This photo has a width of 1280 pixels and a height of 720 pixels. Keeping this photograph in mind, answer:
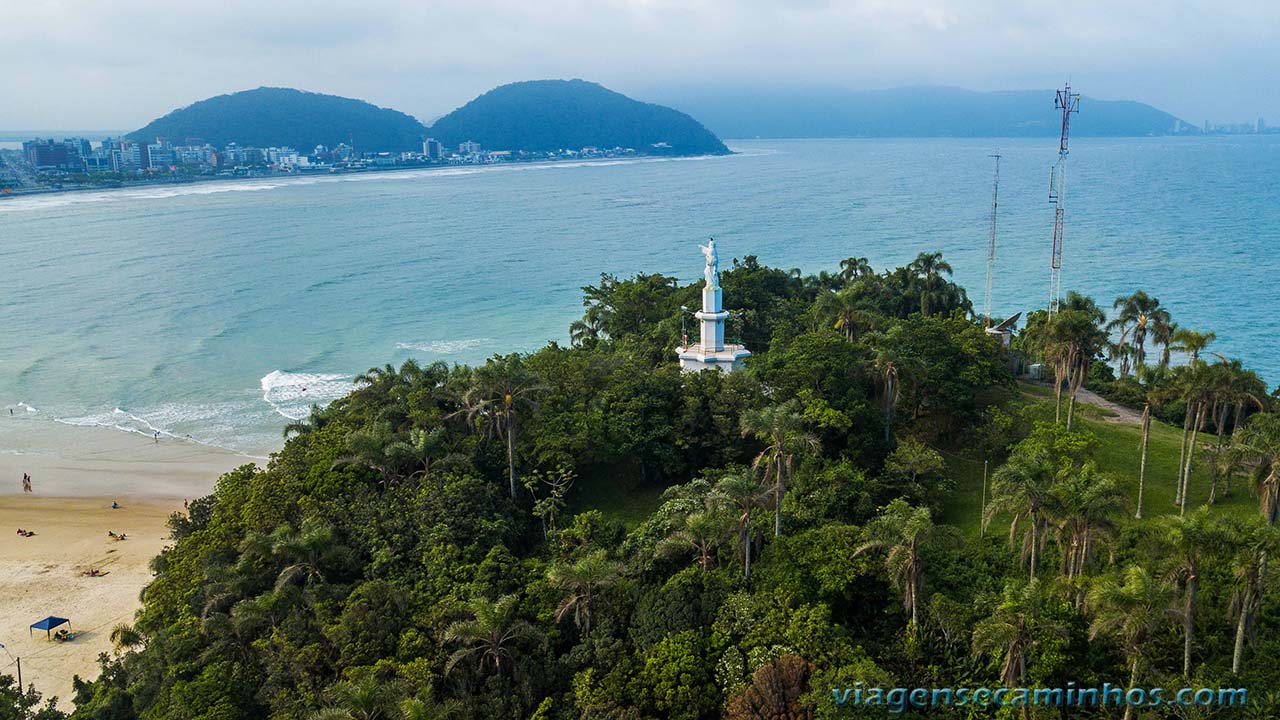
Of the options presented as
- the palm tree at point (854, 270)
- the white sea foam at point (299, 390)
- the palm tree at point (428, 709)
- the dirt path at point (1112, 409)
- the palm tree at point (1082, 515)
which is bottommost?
the white sea foam at point (299, 390)

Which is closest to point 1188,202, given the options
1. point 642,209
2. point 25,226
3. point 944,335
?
point 642,209

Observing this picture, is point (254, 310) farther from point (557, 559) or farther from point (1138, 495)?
point (1138, 495)

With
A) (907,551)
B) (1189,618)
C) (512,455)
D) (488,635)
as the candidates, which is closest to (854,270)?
(512,455)

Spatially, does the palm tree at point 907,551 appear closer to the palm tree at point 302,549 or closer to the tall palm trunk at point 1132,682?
the tall palm trunk at point 1132,682

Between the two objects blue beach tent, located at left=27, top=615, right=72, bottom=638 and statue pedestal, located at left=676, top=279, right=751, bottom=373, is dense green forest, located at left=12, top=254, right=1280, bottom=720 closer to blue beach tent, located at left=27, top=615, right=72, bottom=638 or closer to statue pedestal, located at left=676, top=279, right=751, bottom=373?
statue pedestal, located at left=676, top=279, right=751, bottom=373

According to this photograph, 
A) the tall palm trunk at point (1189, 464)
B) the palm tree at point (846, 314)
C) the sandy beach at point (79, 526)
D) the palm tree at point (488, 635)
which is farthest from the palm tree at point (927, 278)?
the sandy beach at point (79, 526)
